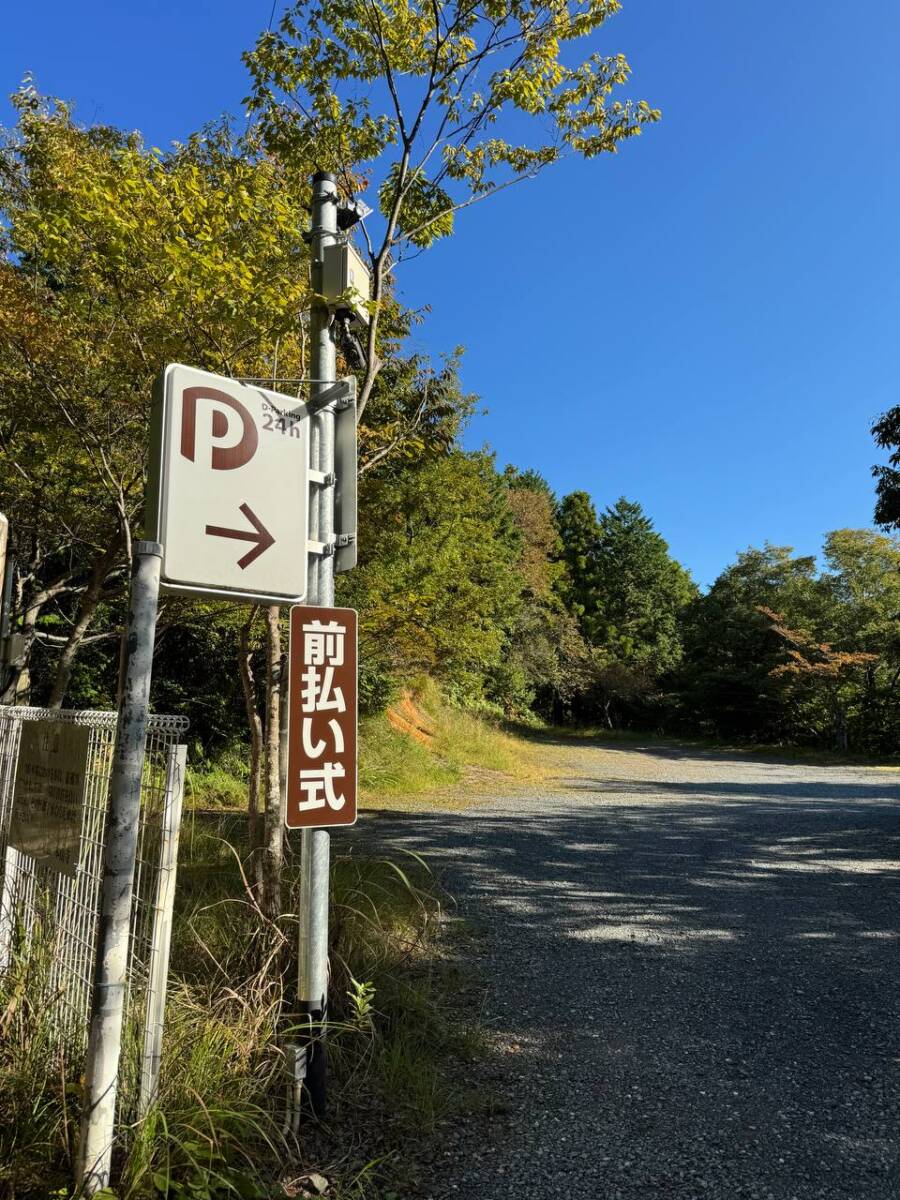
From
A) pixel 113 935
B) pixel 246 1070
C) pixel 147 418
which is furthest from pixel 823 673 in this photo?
pixel 113 935

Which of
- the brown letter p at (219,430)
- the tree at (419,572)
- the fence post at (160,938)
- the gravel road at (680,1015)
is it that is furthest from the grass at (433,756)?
the brown letter p at (219,430)

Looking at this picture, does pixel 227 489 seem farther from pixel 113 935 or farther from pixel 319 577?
pixel 113 935

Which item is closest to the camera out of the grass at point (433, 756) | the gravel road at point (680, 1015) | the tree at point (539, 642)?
the gravel road at point (680, 1015)

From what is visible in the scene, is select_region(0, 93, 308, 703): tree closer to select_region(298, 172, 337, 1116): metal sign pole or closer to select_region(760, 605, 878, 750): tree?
select_region(298, 172, 337, 1116): metal sign pole

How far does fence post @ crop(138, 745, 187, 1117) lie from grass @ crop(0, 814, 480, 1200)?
0.28 ft

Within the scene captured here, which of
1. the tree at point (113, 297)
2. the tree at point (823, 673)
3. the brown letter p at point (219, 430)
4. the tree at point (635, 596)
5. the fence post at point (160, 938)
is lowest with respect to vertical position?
the fence post at point (160, 938)

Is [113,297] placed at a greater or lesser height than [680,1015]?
greater

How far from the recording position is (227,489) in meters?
2.06

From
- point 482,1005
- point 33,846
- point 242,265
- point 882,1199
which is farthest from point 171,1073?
point 242,265

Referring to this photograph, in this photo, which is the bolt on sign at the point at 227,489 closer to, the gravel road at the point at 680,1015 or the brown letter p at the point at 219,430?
the brown letter p at the point at 219,430

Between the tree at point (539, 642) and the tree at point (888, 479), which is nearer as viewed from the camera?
the tree at point (888, 479)

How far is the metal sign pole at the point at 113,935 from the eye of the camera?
1.73m

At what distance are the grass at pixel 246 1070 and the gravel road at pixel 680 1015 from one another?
213 mm

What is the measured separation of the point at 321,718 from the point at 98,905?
0.85 m
